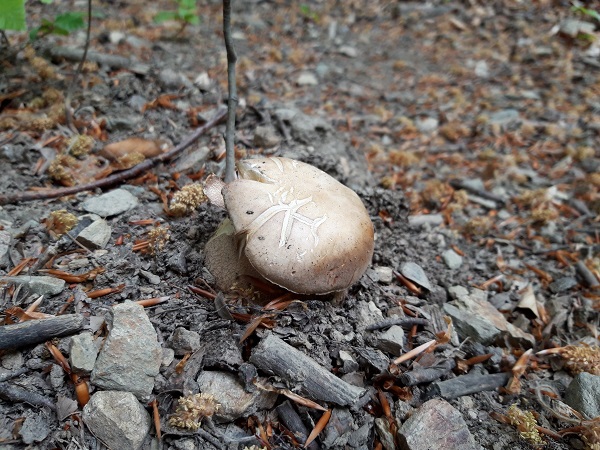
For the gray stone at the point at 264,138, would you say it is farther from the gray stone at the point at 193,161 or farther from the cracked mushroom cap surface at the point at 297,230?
the cracked mushroom cap surface at the point at 297,230

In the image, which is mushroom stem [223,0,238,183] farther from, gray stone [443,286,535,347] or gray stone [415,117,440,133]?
gray stone [415,117,440,133]

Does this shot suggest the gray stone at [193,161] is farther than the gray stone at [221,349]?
Yes

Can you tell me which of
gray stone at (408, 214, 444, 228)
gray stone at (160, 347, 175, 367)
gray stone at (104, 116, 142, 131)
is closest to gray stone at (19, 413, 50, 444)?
gray stone at (160, 347, 175, 367)

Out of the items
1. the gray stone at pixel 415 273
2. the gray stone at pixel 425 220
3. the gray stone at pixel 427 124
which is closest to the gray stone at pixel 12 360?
the gray stone at pixel 415 273

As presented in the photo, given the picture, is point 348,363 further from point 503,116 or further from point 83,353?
point 503,116

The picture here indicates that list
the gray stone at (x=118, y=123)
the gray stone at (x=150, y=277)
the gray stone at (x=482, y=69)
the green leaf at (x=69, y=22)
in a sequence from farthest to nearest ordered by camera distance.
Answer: the gray stone at (x=482, y=69) → the gray stone at (x=118, y=123) → the green leaf at (x=69, y=22) → the gray stone at (x=150, y=277)

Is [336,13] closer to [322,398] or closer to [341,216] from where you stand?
[341,216]

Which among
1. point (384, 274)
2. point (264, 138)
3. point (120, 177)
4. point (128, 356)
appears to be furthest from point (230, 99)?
point (128, 356)
